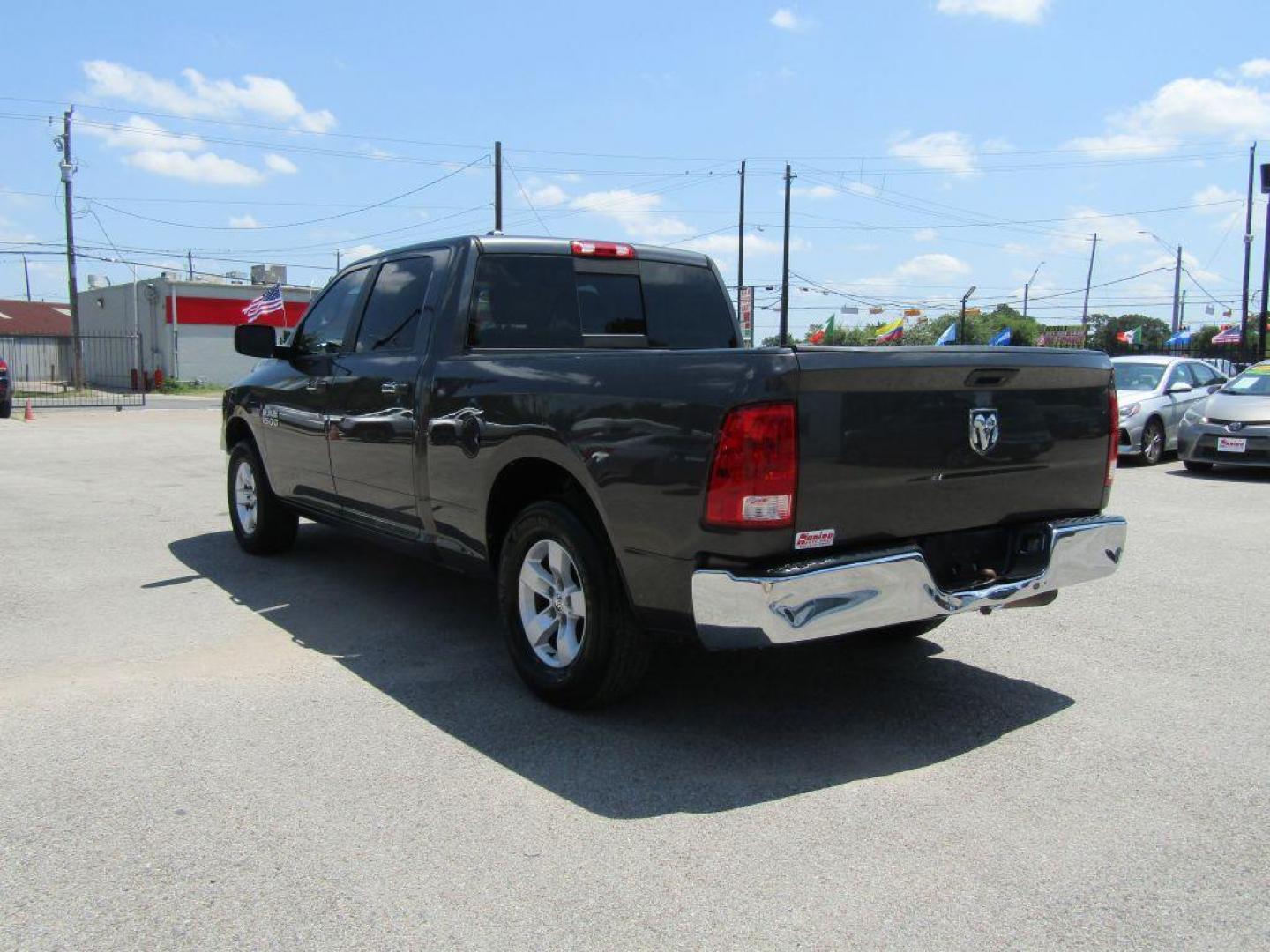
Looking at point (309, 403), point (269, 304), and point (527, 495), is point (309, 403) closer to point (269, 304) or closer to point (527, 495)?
point (527, 495)

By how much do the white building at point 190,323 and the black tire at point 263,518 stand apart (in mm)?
37065

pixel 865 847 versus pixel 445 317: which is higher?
pixel 445 317

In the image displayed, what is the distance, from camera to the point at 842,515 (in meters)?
3.52

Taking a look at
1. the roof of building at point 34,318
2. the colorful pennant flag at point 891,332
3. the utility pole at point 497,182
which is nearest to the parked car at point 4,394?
the utility pole at point 497,182

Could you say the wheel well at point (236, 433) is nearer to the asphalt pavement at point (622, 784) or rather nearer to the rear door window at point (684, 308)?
the asphalt pavement at point (622, 784)

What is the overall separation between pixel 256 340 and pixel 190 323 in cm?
4045

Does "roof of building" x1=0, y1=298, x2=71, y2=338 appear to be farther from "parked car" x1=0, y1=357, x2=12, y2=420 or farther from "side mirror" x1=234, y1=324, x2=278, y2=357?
"side mirror" x1=234, y1=324, x2=278, y2=357

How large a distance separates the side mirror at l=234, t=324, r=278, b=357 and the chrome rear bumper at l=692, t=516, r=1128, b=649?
3.85m

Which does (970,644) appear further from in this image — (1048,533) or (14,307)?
(14,307)

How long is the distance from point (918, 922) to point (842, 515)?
131 centimetres

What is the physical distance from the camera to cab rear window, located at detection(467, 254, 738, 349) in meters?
5.07

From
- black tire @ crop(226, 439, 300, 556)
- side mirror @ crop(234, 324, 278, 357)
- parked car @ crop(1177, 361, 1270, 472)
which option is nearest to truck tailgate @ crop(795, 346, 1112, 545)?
side mirror @ crop(234, 324, 278, 357)

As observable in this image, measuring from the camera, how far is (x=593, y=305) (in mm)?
5367

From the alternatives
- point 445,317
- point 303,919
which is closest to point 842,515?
point 303,919
